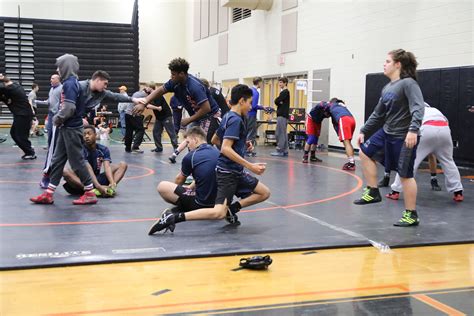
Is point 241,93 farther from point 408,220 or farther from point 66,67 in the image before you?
point 66,67

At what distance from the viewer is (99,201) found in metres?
6.99

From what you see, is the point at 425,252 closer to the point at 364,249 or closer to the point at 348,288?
the point at 364,249

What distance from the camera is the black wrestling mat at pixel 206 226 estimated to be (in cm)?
458

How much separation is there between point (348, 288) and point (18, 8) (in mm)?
25415

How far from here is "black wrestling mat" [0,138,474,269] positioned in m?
4.58

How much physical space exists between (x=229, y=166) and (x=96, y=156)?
109 inches

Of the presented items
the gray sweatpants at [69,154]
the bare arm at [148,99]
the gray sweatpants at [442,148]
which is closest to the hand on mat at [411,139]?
the gray sweatpants at [442,148]

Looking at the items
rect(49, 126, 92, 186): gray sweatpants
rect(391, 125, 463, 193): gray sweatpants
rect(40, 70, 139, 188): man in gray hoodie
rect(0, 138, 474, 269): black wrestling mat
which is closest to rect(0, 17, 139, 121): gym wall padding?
rect(0, 138, 474, 269): black wrestling mat

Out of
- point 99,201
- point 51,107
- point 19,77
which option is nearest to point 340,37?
point 51,107

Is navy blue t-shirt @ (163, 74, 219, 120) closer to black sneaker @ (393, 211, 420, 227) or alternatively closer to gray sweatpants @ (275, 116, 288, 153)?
black sneaker @ (393, 211, 420, 227)

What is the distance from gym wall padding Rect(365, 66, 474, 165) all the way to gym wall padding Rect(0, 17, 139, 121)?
17.2 meters

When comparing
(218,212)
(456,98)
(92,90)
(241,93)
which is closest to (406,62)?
(241,93)

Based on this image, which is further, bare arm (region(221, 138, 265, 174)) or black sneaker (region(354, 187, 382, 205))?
black sneaker (region(354, 187, 382, 205))

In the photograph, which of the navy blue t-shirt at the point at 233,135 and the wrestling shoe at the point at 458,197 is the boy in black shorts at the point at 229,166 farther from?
the wrestling shoe at the point at 458,197
